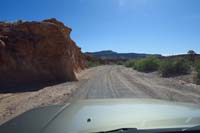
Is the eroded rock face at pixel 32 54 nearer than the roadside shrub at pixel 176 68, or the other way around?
the eroded rock face at pixel 32 54

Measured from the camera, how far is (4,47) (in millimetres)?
25453

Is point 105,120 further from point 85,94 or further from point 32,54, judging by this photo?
point 32,54

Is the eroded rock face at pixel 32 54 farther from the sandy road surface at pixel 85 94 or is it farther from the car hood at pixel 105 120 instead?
the car hood at pixel 105 120

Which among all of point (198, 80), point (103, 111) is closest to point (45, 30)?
point (198, 80)

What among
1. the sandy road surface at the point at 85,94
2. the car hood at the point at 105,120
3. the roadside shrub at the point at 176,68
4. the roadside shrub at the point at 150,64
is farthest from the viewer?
the roadside shrub at the point at 150,64

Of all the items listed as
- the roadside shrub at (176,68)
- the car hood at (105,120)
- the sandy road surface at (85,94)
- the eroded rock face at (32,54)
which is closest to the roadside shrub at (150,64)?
the roadside shrub at (176,68)

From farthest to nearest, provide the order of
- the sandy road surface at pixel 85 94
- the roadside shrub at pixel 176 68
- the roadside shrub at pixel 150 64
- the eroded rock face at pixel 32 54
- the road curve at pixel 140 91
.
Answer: the roadside shrub at pixel 150 64, the roadside shrub at pixel 176 68, the eroded rock face at pixel 32 54, the road curve at pixel 140 91, the sandy road surface at pixel 85 94

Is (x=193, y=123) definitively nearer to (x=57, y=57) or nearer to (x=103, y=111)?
(x=103, y=111)

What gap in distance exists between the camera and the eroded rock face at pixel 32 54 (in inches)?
987

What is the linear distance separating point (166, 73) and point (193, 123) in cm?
3432

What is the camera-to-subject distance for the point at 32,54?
27266 millimetres

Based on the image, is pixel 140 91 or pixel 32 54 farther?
pixel 32 54

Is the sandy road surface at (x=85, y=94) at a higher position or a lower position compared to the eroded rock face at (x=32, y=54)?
lower

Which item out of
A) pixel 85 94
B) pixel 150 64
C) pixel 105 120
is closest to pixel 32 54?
pixel 85 94
